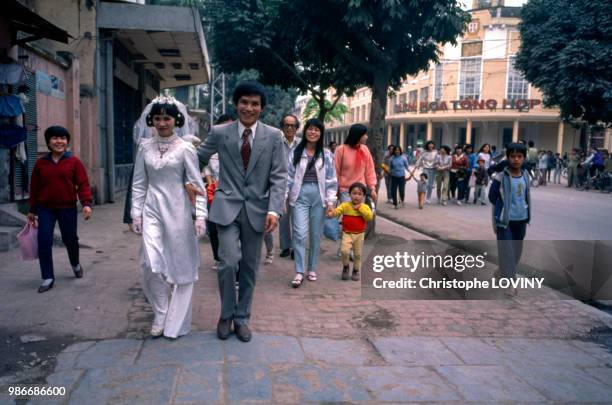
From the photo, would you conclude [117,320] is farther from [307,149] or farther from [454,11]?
[454,11]

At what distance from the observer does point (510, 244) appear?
5.58 metres

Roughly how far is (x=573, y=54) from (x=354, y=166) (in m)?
16.7

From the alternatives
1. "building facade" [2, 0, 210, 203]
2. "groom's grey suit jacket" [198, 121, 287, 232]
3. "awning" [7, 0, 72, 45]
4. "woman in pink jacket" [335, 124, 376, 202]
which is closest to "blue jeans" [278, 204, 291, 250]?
"woman in pink jacket" [335, 124, 376, 202]

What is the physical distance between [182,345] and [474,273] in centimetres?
376

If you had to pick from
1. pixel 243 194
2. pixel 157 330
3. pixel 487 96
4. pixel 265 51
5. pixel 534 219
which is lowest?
pixel 534 219

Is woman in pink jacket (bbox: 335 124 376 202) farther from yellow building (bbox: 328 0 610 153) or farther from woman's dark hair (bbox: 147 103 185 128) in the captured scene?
yellow building (bbox: 328 0 610 153)

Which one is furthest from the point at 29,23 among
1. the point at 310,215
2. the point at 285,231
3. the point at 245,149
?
the point at 245,149

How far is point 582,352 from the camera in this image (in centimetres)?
408

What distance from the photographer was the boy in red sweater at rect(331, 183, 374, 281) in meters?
6.11

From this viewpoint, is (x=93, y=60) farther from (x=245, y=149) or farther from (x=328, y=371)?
(x=328, y=371)

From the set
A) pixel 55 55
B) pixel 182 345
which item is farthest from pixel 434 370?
pixel 55 55

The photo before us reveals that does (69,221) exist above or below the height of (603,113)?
below

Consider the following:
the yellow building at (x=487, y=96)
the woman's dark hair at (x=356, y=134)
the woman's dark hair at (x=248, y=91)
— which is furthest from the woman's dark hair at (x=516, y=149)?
the yellow building at (x=487, y=96)

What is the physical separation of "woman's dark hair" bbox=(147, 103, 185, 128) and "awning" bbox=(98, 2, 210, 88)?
8604 millimetres
